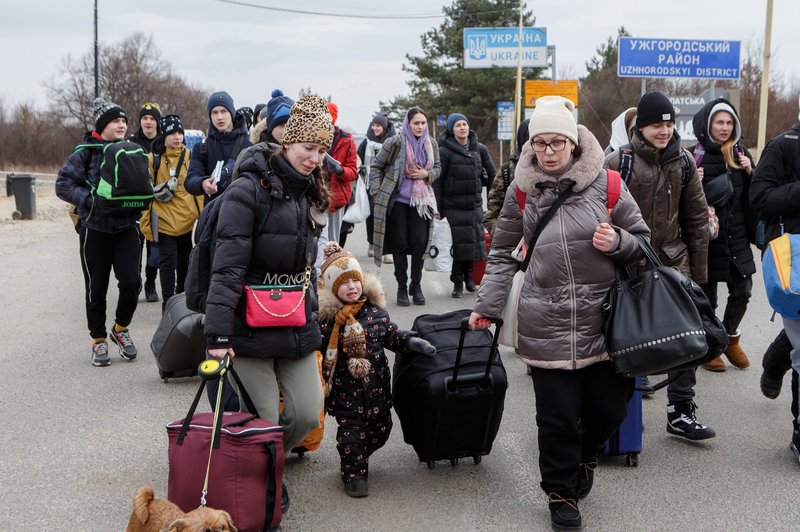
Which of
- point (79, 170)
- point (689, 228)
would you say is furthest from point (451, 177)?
point (689, 228)

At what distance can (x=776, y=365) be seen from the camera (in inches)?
220

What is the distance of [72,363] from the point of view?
23.7 ft

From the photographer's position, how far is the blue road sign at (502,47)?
1371 inches

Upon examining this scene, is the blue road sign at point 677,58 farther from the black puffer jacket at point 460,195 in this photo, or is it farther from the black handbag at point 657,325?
the black handbag at point 657,325

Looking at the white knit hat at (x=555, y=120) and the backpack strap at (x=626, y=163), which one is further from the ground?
the white knit hat at (x=555, y=120)

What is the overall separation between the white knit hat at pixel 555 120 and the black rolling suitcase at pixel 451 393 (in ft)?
3.44

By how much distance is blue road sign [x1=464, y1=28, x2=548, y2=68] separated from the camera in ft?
114

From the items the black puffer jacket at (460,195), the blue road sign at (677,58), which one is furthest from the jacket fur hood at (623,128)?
the blue road sign at (677,58)

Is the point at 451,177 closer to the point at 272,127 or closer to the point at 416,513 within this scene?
the point at 272,127

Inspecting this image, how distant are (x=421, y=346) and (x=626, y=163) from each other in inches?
65.5

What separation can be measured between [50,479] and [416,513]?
6.62ft

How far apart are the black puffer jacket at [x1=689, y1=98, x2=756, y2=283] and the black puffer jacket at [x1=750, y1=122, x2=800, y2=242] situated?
36.4 inches

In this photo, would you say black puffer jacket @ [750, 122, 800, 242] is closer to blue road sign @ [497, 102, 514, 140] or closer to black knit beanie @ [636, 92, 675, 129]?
black knit beanie @ [636, 92, 675, 129]

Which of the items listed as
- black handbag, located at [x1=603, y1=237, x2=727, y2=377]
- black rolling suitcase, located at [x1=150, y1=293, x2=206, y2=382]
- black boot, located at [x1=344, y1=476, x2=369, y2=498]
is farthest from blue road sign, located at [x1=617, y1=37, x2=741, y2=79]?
black boot, located at [x1=344, y1=476, x2=369, y2=498]
